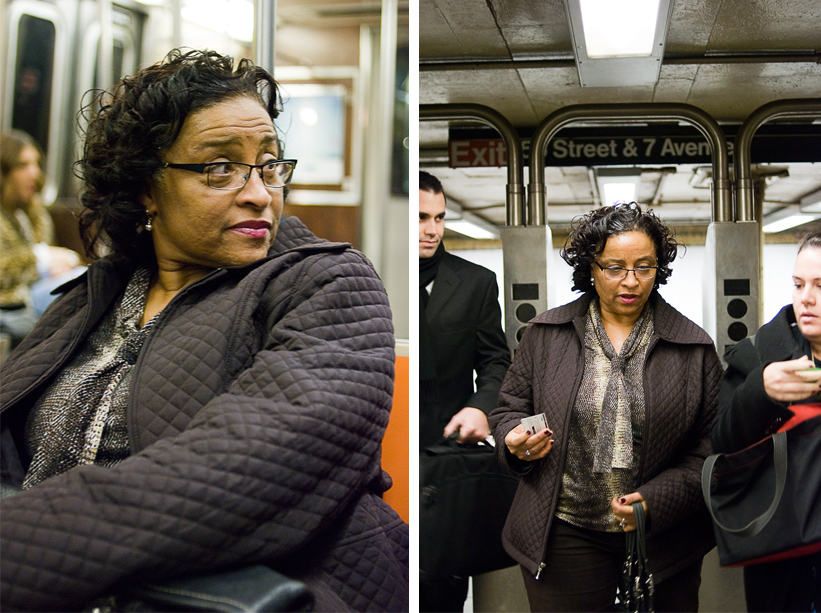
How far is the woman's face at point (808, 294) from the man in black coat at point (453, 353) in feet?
2.00

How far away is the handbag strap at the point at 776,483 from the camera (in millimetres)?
1327

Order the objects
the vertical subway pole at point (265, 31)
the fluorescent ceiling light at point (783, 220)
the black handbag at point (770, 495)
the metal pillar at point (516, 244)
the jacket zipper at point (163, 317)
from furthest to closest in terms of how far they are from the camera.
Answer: the metal pillar at point (516, 244), the vertical subway pole at point (265, 31), the fluorescent ceiling light at point (783, 220), the black handbag at point (770, 495), the jacket zipper at point (163, 317)

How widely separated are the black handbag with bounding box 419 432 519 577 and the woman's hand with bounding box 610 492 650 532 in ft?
0.88

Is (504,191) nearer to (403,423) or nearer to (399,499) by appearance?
(403,423)

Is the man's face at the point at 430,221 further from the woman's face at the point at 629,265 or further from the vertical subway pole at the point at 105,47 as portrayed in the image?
the vertical subway pole at the point at 105,47

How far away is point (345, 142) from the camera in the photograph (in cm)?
149

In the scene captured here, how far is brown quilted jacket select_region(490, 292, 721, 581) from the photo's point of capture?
55.1 inches

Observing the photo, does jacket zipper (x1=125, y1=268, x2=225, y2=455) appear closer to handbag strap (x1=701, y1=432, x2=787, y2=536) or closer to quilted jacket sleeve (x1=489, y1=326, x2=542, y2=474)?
quilted jacket sleeve (x1=489, y1=326, x2=542, y2=474)

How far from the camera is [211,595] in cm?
105

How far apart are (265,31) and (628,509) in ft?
4.32

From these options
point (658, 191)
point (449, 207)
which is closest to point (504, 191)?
point (449, 207)

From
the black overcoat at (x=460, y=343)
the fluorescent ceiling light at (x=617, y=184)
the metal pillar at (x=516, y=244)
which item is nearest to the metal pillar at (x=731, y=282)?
the fluorescent ceiling light at (x=617, y=184)

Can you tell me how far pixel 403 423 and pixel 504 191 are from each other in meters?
0.67

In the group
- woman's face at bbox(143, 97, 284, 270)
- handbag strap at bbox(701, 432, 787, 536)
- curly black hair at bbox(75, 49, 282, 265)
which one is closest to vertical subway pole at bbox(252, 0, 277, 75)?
curly black hair at bbox(75, 49, 282, 265)
